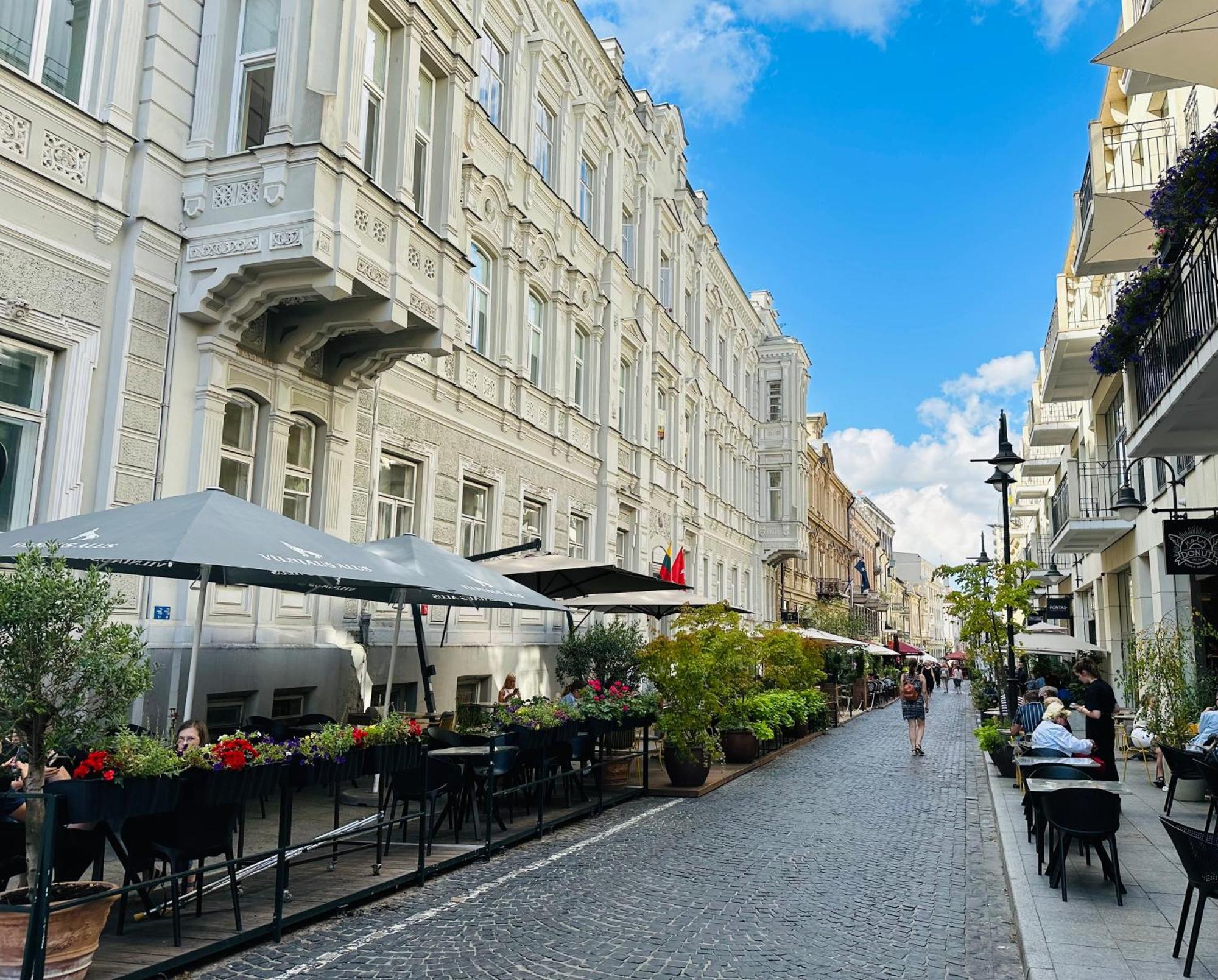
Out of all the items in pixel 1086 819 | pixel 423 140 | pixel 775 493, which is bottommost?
pixel 1086 819

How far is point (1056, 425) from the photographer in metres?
30.5

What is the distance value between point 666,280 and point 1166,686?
20.1 m

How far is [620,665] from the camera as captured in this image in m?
19.2

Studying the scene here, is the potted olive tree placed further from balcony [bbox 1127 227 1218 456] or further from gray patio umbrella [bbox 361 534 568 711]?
balcony [bbox 1127 227 1218 456]

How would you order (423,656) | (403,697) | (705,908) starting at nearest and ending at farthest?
(705,908) < (423,656) < (403,697)

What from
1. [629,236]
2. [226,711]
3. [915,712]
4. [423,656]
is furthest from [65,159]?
[629,236]

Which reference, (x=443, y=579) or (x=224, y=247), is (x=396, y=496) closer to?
(x=224, y=247)

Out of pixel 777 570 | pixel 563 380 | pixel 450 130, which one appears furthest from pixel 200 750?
pixel 777 570

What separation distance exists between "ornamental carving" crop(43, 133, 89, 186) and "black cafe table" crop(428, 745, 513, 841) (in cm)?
696

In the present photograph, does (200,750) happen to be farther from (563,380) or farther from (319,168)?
(563,380)

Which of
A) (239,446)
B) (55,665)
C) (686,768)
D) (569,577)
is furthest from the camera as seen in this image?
(569,577)

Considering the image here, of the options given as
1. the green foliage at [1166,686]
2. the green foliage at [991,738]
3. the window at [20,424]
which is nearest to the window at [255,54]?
the window at [20,424]

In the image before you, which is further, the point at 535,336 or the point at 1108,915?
the point at 535,336

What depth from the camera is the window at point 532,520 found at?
20.3 metres
